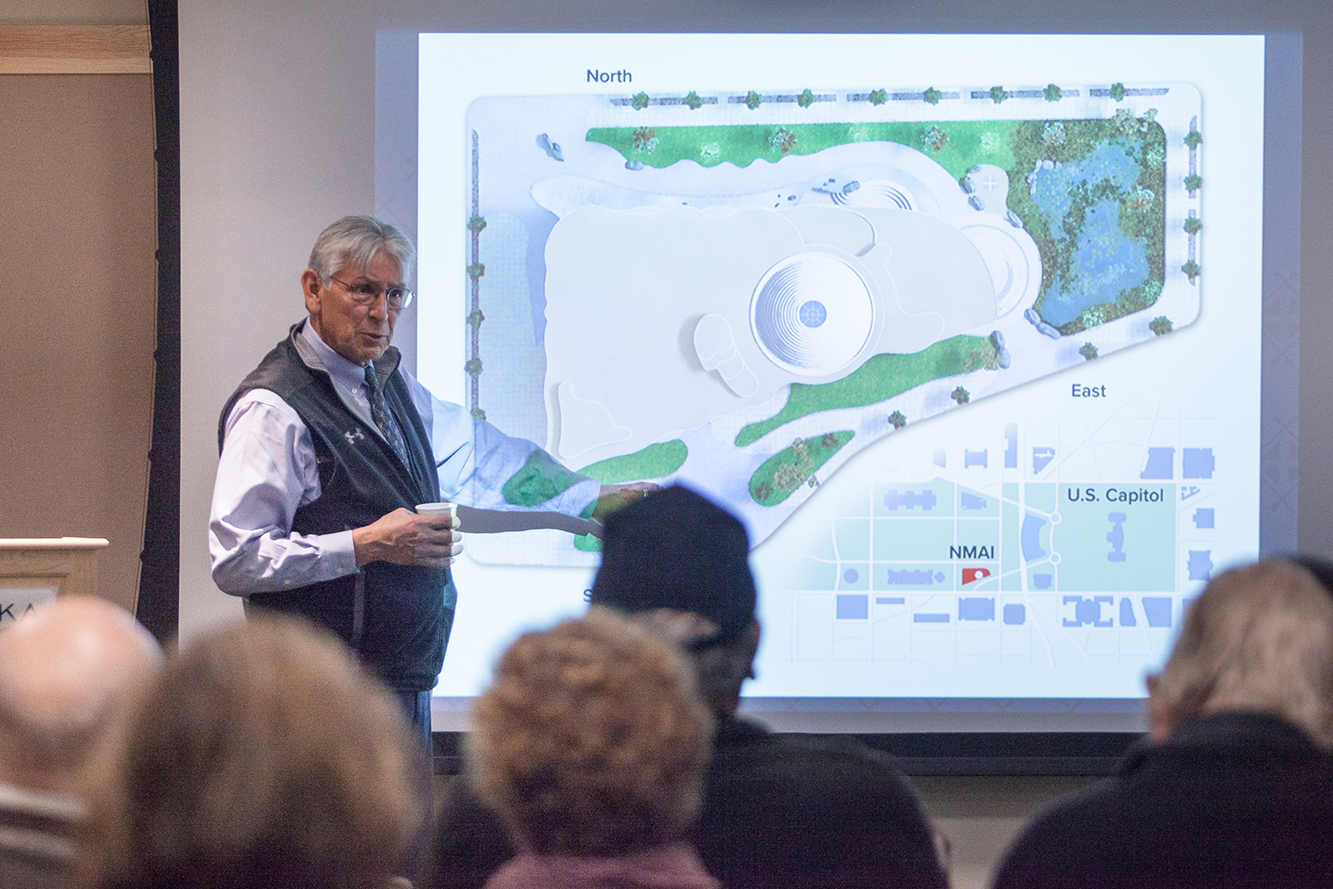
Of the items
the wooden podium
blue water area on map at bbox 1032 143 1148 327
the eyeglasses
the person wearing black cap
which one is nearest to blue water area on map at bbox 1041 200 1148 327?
blue water area on map at bbox 1032 143 1148 327

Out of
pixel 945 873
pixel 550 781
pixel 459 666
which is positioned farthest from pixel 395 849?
pixel 459 666


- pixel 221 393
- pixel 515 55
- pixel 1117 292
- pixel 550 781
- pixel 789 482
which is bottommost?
pixel 550 781

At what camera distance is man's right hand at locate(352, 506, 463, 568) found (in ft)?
7.18

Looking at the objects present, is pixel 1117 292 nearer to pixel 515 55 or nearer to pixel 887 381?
pixel 887 381

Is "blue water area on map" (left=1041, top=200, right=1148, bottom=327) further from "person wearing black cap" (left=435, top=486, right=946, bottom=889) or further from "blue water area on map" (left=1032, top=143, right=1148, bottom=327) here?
"person wearing black cap" (left=435, top=486, right=946, bottom=889)

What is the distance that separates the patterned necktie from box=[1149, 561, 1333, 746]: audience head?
64.5 inches

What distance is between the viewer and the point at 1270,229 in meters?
2.94

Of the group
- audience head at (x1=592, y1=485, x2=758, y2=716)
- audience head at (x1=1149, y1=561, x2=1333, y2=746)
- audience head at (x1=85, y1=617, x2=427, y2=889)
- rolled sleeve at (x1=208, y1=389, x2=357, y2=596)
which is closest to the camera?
audience head at (x1=85, y1=617, x2=427, y2=889)

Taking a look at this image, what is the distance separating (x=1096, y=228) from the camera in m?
2.93

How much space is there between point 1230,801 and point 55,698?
1111mm

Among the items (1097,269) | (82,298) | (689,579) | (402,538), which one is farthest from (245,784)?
(82,298)

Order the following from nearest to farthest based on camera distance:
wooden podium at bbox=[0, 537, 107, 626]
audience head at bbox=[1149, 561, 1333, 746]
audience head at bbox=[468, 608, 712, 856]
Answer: audience head at bbox=[468, 608, 712, 856] → audience head at bbox=[1149, 561, 1333, 746] → wooden podium at bbox=[0, 537, 107, 626]

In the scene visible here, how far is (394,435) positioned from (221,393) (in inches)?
33.6

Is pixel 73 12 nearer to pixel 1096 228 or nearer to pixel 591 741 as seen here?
pixel 1096 228
